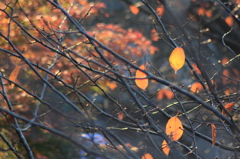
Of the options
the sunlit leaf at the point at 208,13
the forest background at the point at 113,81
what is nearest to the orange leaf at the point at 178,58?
the forest background at the point at 113,81

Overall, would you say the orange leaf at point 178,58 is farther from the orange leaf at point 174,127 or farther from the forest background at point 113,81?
the orange leaf at point 174,127

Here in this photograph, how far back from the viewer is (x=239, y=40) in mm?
3877

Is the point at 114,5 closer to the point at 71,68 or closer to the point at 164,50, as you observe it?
the point at 164,50

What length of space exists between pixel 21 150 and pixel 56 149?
1.96ft

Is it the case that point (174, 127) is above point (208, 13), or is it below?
below

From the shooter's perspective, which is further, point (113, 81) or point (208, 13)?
point (208, 13)

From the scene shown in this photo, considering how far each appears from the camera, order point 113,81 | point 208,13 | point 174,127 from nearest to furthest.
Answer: point 174,127 → point 113,81 → point 208,13

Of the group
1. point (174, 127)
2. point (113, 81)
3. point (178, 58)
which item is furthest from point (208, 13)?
point (174, 127)

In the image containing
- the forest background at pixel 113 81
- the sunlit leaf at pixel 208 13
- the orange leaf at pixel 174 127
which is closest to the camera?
the orange leaf at pixel 174 127

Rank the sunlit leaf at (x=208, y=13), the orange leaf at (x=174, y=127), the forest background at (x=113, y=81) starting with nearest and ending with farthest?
the orange leaf at (x=174, y=127) < the forest background at (x=113, y=81) < the sunlit leaf at (x=208, y=13)

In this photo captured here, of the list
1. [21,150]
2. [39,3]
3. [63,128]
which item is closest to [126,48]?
[39,3]

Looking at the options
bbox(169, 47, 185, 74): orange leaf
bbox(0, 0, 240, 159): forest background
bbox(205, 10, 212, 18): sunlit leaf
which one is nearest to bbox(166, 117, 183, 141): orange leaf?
bbox(0, 0, 240, 159): forest background

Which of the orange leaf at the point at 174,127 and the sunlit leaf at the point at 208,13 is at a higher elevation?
the sunlit leaf at the point at 208,13

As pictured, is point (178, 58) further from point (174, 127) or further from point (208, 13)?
point (208, 13)
